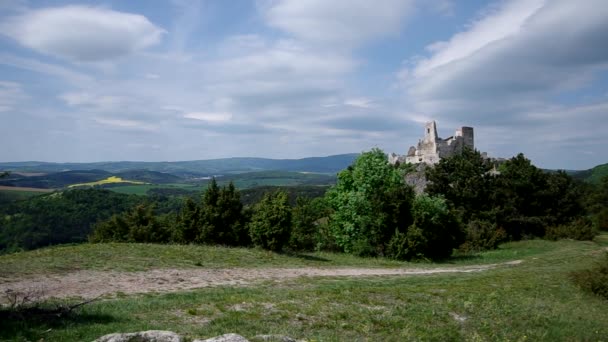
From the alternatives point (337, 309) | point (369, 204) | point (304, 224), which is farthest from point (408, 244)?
point (304, 224)

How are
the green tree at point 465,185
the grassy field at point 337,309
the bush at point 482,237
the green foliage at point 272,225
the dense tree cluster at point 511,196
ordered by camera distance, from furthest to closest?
the green tree at point 465,185, the dense tree cluster at point 511,196, the bush at point 482,237, the green foliage at point 272,225, the grassy field at point 337,309

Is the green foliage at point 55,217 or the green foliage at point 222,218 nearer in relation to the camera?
the green foliage at point 222,218

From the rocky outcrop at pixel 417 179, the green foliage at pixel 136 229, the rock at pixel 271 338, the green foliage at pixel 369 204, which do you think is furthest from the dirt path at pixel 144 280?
the rocky outcrop at pixel 417 179

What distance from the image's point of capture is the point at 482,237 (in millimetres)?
35062

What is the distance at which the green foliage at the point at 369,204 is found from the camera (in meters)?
29.0

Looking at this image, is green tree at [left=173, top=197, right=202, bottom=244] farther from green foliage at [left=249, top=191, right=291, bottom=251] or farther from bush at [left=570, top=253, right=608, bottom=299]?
bush at [left=570, top=253, right=608, bottom=299]

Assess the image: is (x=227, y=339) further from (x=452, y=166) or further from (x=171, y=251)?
(x=452, y=166)

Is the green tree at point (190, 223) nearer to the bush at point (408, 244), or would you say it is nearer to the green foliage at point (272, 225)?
the green foliage at point (272, 225)

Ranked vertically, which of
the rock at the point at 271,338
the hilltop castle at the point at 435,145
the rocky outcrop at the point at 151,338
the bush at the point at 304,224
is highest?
the hilltop castle at the point at 435,145

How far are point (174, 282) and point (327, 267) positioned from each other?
9.34 metres

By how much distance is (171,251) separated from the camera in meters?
20.8

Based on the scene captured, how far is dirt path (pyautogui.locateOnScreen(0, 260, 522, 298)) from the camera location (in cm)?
1277

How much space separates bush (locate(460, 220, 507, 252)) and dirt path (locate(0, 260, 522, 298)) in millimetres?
17849

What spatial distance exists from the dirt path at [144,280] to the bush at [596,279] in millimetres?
8421
